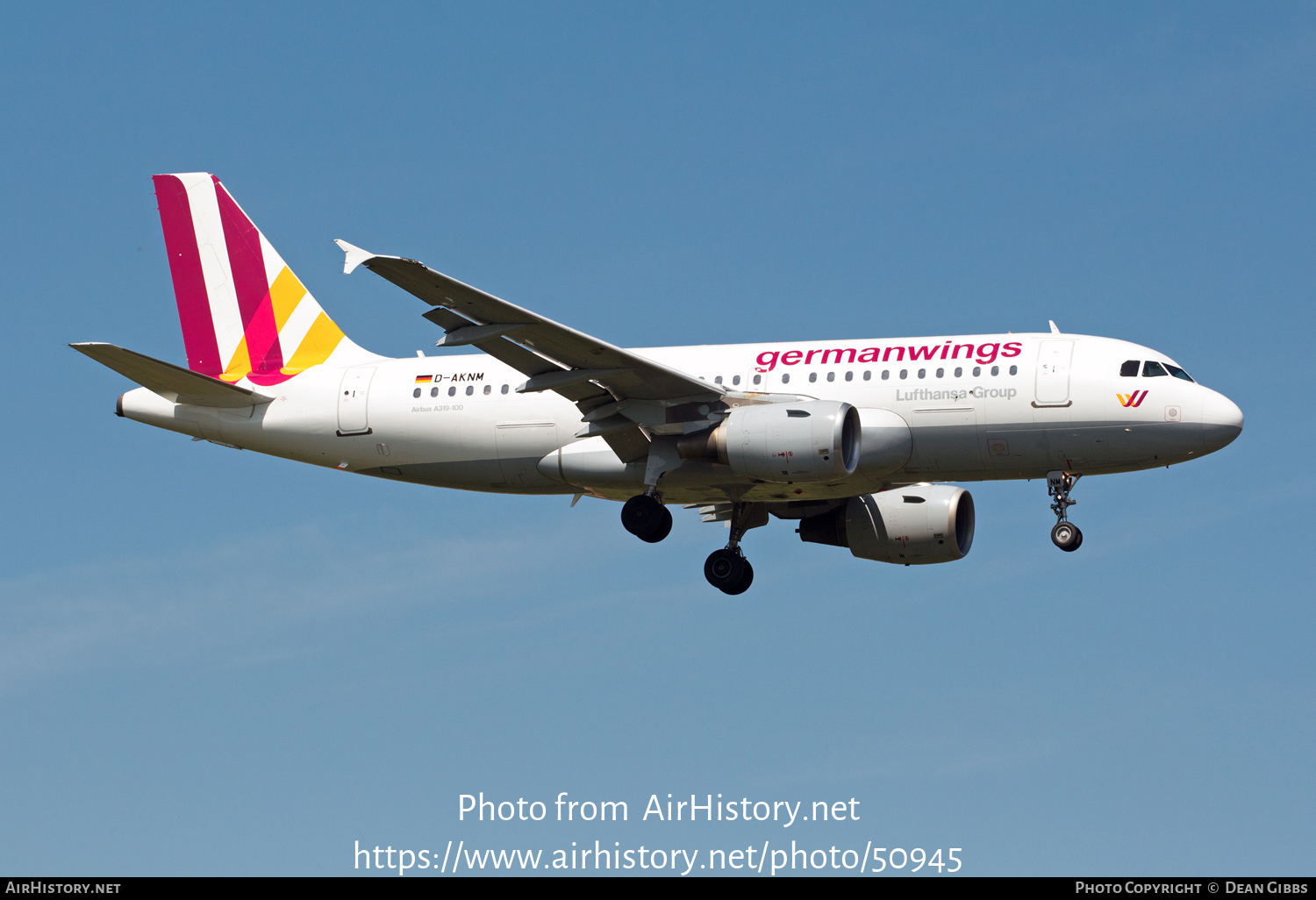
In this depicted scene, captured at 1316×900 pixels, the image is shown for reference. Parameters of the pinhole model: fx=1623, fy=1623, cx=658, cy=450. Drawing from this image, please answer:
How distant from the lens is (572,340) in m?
31.9

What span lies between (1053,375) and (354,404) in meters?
15.5

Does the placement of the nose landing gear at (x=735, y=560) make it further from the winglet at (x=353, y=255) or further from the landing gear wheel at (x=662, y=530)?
the winglet at (x=353, y=255)

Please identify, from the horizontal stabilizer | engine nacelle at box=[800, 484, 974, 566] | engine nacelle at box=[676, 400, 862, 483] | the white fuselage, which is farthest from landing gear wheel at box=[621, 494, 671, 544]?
the horizontal stabilizer

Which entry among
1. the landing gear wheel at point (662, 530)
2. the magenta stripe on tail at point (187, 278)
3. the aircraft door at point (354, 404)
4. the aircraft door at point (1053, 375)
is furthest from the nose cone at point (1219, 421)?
the magenta stripe on tail at point (187, 278)

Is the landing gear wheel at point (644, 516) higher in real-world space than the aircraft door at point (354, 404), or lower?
lower

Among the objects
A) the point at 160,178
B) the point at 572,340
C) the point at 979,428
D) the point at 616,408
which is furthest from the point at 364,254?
the point at 160,178

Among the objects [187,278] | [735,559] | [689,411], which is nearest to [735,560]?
[735,559]

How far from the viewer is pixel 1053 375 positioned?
33.0 meters

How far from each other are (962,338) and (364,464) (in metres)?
13.8

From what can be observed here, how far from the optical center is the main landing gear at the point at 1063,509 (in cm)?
3362

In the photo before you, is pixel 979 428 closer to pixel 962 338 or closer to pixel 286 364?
pixel 962 338

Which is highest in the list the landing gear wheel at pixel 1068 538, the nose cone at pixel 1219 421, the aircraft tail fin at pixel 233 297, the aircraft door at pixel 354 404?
the aircraft tail fin at pixel 233 297

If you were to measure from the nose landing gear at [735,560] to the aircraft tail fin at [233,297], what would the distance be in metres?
9.60

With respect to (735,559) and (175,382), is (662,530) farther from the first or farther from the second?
(175,382)
